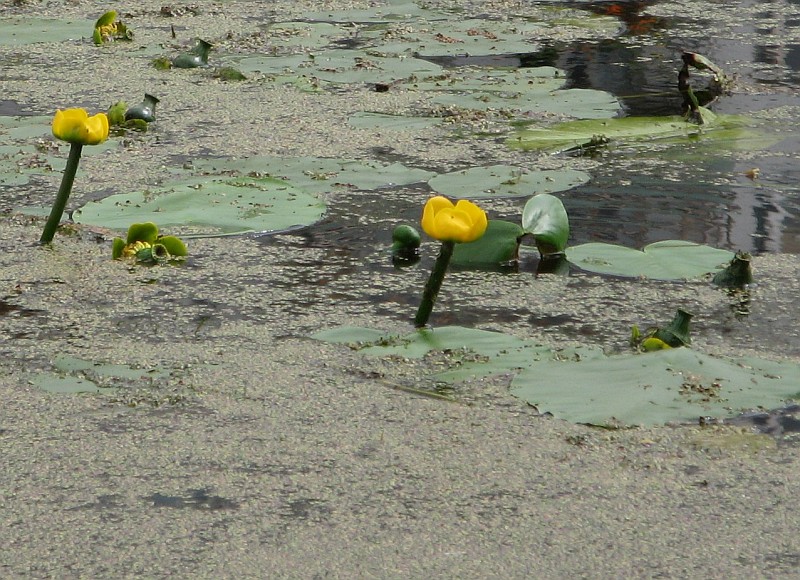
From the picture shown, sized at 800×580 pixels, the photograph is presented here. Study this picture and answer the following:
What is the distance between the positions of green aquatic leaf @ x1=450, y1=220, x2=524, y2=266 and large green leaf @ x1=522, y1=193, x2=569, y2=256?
26 mm

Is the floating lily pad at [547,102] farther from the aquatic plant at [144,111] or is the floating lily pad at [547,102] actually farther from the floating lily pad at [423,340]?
the floating lily pad at [423,340]

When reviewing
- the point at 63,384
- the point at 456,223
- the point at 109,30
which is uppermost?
the point at 456,223

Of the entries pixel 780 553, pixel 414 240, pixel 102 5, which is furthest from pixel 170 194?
pixel 102 5

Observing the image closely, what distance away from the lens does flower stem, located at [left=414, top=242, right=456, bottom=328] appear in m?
1.73

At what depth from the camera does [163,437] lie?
152 centimetres

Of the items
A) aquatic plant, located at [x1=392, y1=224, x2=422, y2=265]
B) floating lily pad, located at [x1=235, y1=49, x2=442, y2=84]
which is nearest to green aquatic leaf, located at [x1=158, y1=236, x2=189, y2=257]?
aquatic plant, located at [x1=392, y1=224, x2=422, y2=265]

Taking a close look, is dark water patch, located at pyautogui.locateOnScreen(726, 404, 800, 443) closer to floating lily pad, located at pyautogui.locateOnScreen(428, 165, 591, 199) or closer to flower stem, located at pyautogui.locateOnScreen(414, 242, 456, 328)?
flower stem, located at pyautogui.locateOnScreen(414, 242, 456, 328)

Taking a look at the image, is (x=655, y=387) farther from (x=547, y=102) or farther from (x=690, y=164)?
(x=547, y=102)

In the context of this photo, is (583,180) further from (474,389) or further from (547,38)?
(547,38)

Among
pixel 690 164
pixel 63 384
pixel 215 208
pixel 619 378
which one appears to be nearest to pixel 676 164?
pixel 690 164

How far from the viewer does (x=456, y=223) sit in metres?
1.68

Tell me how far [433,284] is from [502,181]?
810mm

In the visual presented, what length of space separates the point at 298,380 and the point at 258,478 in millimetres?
262

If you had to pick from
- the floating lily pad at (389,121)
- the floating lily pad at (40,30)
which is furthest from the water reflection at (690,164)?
the floating lily pad at (40,30)
